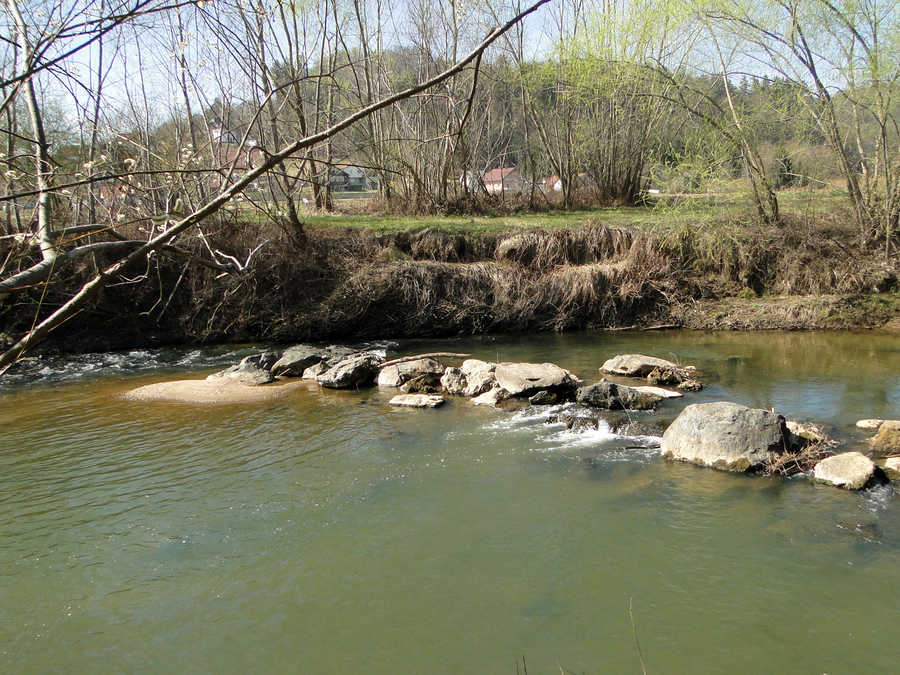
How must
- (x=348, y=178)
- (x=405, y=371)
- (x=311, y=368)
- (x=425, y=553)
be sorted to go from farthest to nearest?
(x=311, y=368) → (x=405, y=371) → (x=425, y=553) → (x=348, y=178)

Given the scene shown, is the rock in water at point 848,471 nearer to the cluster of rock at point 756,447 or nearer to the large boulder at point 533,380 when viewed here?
the cluster of rock at point 756,447

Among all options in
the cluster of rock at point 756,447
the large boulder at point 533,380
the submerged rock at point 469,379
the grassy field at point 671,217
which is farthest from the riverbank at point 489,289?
the cluster of rock at point 756,447

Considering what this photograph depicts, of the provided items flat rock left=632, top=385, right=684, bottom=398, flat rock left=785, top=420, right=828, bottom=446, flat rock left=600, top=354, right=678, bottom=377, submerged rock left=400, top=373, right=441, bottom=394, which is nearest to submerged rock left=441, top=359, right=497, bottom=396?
submerged rock left=400, top=373, right=441, bottom=394

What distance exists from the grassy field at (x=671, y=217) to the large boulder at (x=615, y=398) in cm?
882

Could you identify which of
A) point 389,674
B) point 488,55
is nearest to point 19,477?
point 389,674

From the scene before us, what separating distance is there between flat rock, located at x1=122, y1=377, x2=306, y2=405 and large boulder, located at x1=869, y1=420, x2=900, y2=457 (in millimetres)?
8667

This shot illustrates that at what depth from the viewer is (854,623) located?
184 inches

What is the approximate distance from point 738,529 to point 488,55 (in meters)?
20.3

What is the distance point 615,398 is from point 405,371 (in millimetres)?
3898

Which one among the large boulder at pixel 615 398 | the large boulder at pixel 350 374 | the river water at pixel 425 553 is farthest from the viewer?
the large boulder at pixel 350 374

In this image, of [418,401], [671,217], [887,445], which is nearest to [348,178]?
[887,445]

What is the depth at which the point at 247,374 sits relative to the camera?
1212 centimetres

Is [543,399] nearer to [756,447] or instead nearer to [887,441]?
[756,447]

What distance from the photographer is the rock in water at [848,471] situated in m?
6.69
